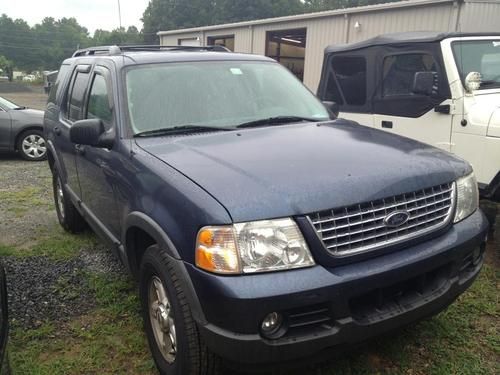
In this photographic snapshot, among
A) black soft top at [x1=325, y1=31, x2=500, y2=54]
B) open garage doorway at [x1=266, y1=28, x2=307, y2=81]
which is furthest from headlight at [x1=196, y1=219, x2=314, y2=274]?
open garage doorway at [x1=266, y1=28, x2=307, y2=81]

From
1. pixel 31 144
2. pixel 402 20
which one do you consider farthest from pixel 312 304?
pixel 402 20

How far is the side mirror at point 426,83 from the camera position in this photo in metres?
4.84

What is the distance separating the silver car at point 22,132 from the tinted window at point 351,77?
19.5 feet

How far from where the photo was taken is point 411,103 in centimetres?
520

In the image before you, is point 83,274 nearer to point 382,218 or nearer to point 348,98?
point 382,218

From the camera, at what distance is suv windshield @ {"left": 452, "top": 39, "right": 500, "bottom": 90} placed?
16.0 ft

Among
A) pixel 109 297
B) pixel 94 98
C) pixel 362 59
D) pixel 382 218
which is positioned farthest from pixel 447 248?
pixel 362 59

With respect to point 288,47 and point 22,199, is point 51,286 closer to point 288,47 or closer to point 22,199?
point 22,199

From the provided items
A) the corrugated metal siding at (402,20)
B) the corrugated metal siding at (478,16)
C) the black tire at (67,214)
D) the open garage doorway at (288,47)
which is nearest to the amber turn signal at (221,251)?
the black tire at (67,214)

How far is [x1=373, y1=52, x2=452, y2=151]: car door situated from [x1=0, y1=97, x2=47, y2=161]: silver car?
21.7ft

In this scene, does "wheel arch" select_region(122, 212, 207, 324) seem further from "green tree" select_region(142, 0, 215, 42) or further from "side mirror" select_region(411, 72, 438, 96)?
"green tree" select_region(142, 0, 215, 42)

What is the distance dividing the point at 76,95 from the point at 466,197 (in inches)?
132

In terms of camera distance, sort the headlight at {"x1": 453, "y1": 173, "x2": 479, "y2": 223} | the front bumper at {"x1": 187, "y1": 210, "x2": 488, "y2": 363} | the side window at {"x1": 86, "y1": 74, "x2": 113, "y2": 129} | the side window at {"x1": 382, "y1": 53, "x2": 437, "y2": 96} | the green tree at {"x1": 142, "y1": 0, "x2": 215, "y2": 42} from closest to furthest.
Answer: the front bumper at {"x1": 187, "y1": 210, "x2": 488, "y2": 363} < the headlight at {"x1": 453, "y1": 173, "x2": 479, "y2": 223} < the side window at {"x1": 86, "y1": 74, "x2": 113, "y2": 129} < the side window at {"x1": 382, "y1": 53, "x2": 437, "y2": 96} < the green tree at {"x1": 142, "y1": 0, "x2": 215, "y2": 42}

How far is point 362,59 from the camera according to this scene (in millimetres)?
5828
